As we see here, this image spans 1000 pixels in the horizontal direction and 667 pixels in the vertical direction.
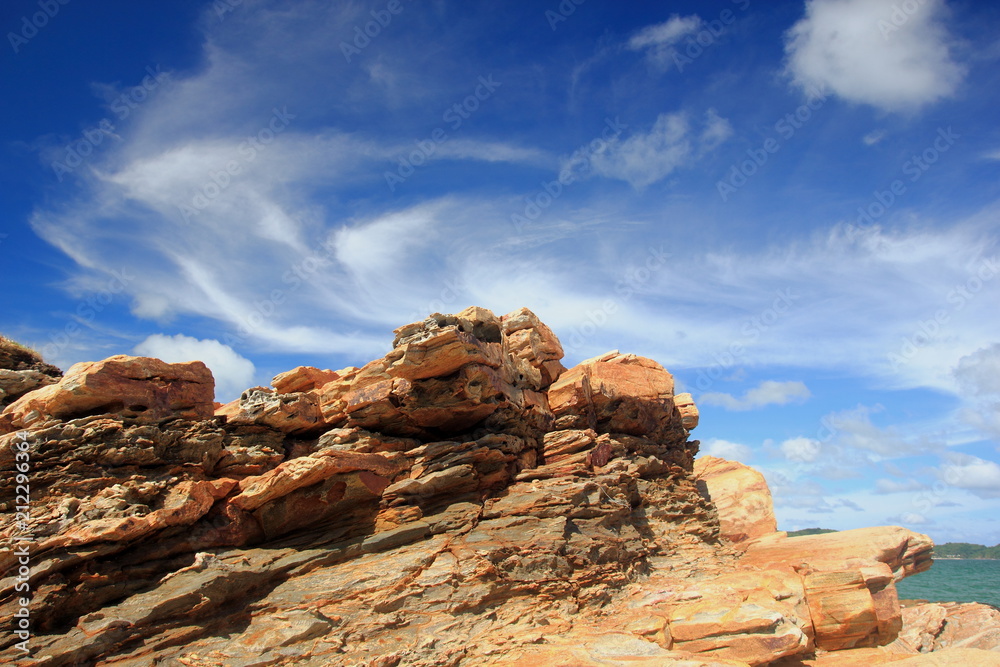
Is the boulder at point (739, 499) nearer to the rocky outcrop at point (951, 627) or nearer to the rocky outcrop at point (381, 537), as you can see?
the rocky outcrop at point (951, 627)

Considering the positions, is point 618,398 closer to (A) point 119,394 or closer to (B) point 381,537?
(B) point 381,537

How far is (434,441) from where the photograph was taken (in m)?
23.7

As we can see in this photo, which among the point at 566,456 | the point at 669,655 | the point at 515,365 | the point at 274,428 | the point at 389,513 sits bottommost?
the point at 669,655

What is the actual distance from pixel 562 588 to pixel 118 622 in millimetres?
12749

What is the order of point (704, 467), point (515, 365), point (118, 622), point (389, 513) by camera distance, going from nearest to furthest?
point (118, 622), point (389, 513), point (515, 365), point (704, 467)

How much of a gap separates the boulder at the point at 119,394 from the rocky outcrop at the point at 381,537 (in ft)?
0.24

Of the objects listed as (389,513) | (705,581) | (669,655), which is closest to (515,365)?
(389,513)

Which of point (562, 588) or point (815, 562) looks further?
point (815, 562)

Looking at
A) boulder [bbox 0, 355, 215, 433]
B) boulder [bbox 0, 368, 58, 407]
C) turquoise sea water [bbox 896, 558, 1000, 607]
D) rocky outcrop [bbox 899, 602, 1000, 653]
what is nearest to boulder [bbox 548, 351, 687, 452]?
boulder [bbox 0, 355, 215, 433]

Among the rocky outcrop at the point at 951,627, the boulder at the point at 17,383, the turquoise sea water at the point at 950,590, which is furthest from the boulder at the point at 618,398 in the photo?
the turquoise sea water at the point at 950,590

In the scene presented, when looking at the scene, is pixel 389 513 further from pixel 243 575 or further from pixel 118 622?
pixel 118 622

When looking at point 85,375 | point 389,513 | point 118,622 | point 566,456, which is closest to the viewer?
point 118,622

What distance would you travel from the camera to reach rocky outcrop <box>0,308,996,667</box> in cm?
1543

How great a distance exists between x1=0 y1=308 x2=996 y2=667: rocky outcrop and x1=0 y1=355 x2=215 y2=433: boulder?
73 mm
